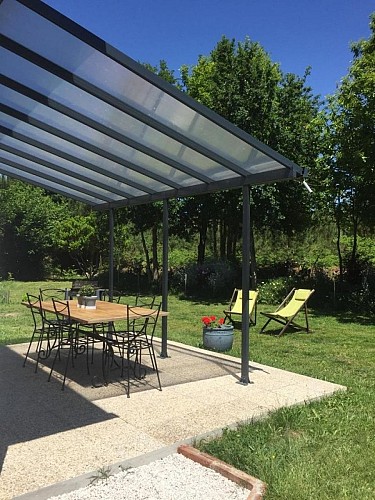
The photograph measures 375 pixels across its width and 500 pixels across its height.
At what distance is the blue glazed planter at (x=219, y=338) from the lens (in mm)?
6570

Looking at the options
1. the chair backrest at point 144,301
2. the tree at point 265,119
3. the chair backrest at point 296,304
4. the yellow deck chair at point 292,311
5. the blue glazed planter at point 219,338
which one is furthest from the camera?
the tree at point 265,119

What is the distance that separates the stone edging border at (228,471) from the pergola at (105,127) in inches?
73.4

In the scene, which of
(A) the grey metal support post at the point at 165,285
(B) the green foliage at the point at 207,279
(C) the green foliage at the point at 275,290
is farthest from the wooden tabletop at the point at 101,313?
(B) the green foliage at the point at 207,279

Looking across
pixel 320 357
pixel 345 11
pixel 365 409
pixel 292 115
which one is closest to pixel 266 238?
pixel 292 115

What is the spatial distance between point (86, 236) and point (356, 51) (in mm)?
12582

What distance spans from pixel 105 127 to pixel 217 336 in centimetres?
370

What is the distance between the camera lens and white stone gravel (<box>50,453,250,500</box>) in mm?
2510

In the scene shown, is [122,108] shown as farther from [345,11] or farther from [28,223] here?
[28,223]

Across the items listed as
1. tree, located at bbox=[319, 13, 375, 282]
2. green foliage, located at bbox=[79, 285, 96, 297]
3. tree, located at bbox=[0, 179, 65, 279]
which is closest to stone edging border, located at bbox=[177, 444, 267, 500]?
green foliage, located at bbox=[79, 285, 96, 297]

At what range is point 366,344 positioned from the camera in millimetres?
7648

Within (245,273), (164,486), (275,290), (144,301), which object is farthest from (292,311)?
(164,486)

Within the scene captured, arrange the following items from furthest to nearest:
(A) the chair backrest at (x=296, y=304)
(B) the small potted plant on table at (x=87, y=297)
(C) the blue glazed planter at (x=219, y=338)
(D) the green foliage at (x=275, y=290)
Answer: (D) the green foliage at (x=275, y=290) → (A) the chair backrest at (x=296, y=304) → (C) the blue glazed planter at (x=219, y=338) → (B) the small potted plant on table at (x=87, y=297)

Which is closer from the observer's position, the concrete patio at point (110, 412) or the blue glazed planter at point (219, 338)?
the concrete patio at point (110, 412)

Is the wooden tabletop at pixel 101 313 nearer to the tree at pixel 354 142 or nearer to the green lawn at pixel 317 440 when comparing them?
the green lawn at pixel 317 440
